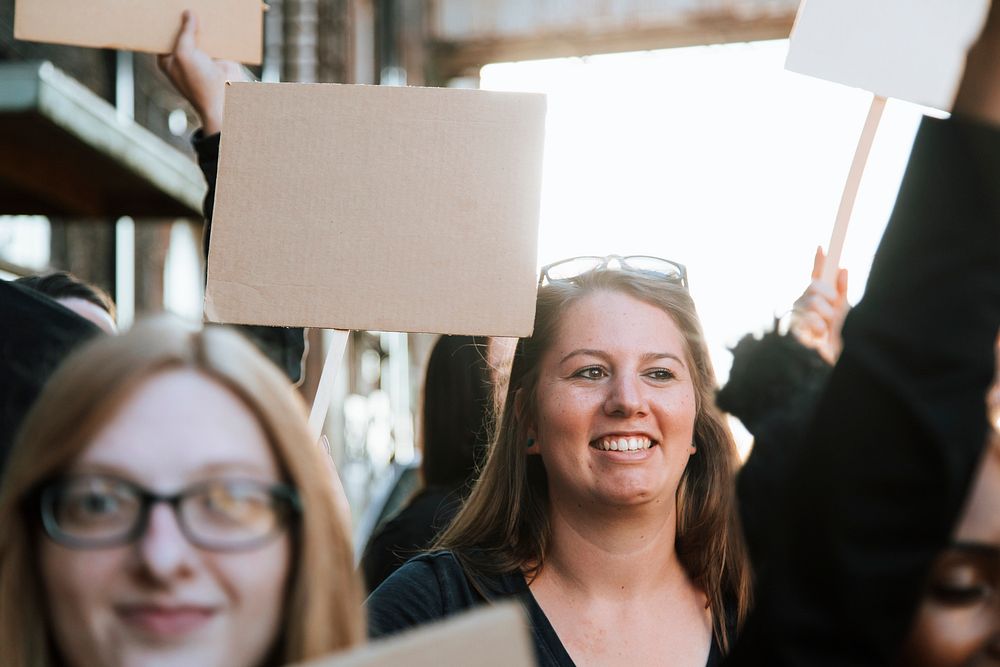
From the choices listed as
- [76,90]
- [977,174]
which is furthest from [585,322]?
[76,90]

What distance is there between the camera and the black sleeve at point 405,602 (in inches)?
77.5

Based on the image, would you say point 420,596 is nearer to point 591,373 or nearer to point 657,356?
point 591,373

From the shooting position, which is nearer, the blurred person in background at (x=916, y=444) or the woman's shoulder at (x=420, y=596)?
the blurred person in background at (x=916, y=444)

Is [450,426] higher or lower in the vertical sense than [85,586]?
lower

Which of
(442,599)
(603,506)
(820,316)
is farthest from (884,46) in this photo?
(442,599)

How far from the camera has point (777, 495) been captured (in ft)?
4.03

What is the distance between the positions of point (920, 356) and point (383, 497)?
3326 millimetres

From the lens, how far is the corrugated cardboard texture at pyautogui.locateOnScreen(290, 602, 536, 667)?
98cm

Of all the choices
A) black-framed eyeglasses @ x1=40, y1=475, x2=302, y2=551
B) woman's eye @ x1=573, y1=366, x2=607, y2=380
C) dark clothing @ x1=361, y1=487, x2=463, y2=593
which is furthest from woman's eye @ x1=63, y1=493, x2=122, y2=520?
dark clothing @ x1=361, y1=487, x2=463, y2=593

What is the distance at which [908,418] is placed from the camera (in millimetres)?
1092

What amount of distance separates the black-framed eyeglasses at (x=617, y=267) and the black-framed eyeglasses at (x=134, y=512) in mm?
1348

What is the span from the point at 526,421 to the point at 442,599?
48 cm

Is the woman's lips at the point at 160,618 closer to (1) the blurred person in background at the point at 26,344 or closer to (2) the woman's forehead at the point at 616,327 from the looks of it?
(1) the blurred person in background at the point at 26,344

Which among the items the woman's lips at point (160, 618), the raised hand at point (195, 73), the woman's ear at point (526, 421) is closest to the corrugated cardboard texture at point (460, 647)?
the woman's lips at point (160, 618)
